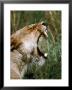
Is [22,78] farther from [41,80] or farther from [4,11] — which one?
[4,11]

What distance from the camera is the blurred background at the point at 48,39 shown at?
126cm

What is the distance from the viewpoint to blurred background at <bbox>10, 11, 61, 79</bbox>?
1.26 m

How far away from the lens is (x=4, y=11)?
1266 mm

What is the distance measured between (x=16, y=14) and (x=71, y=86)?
0.47 meters

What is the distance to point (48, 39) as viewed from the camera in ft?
4.16

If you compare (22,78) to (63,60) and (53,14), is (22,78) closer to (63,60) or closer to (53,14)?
(63,60)

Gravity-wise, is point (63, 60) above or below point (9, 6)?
below

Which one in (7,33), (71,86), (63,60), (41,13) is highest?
(41,13)

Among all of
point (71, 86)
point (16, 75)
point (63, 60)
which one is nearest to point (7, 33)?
point (16, 75)

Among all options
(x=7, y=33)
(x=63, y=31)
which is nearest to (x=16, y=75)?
(x=7, y=33)

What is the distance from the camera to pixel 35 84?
1.26m

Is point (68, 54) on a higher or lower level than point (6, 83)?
higher

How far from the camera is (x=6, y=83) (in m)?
1.26

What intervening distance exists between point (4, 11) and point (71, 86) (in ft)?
1.72
